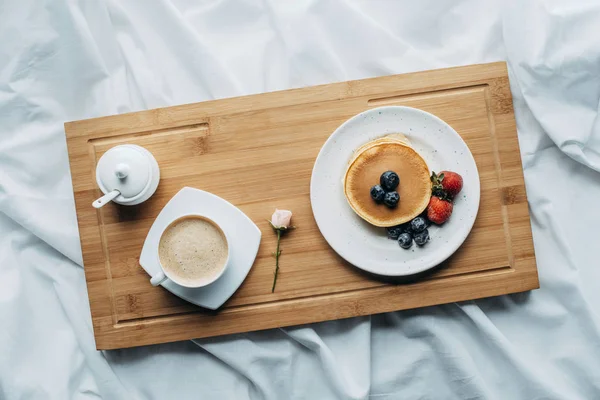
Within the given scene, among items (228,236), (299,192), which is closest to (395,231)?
(299,192)

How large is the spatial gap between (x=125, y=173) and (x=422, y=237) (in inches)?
39.6

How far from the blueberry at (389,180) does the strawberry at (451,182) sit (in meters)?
0.16

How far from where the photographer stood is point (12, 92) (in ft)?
6.93

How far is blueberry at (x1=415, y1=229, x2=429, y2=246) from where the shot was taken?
72.0 inches

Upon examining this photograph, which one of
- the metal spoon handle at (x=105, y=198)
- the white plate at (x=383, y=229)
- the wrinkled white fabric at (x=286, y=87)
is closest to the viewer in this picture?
the metal spoon handle at (x=105, y=198)

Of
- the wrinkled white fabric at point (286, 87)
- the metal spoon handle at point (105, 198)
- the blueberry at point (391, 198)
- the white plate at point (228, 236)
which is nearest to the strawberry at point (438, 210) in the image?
the blueberry at point (391, 198)

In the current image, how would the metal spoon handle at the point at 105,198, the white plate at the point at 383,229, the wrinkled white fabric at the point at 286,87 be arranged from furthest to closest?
the wrinkled white fabric at the point at 286,87 < the white plate at the point at 383,229 < the metal spoon handle at the point at 105,198

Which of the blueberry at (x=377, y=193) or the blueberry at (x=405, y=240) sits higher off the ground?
the blueberry at (x=377, y=193)

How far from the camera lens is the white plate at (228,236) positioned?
1883 mm

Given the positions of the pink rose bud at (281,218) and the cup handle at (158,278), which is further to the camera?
the pink rose bud at (281,218)

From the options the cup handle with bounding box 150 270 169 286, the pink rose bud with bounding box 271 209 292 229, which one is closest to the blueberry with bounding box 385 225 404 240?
the pink rose bud with bounding box 271 209 292 229

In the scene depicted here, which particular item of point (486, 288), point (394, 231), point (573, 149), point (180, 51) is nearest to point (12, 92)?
point (180, 51)

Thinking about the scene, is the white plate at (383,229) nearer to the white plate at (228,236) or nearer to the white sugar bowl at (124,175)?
the white plate at (228,236)

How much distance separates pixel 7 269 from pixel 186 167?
869 mm
